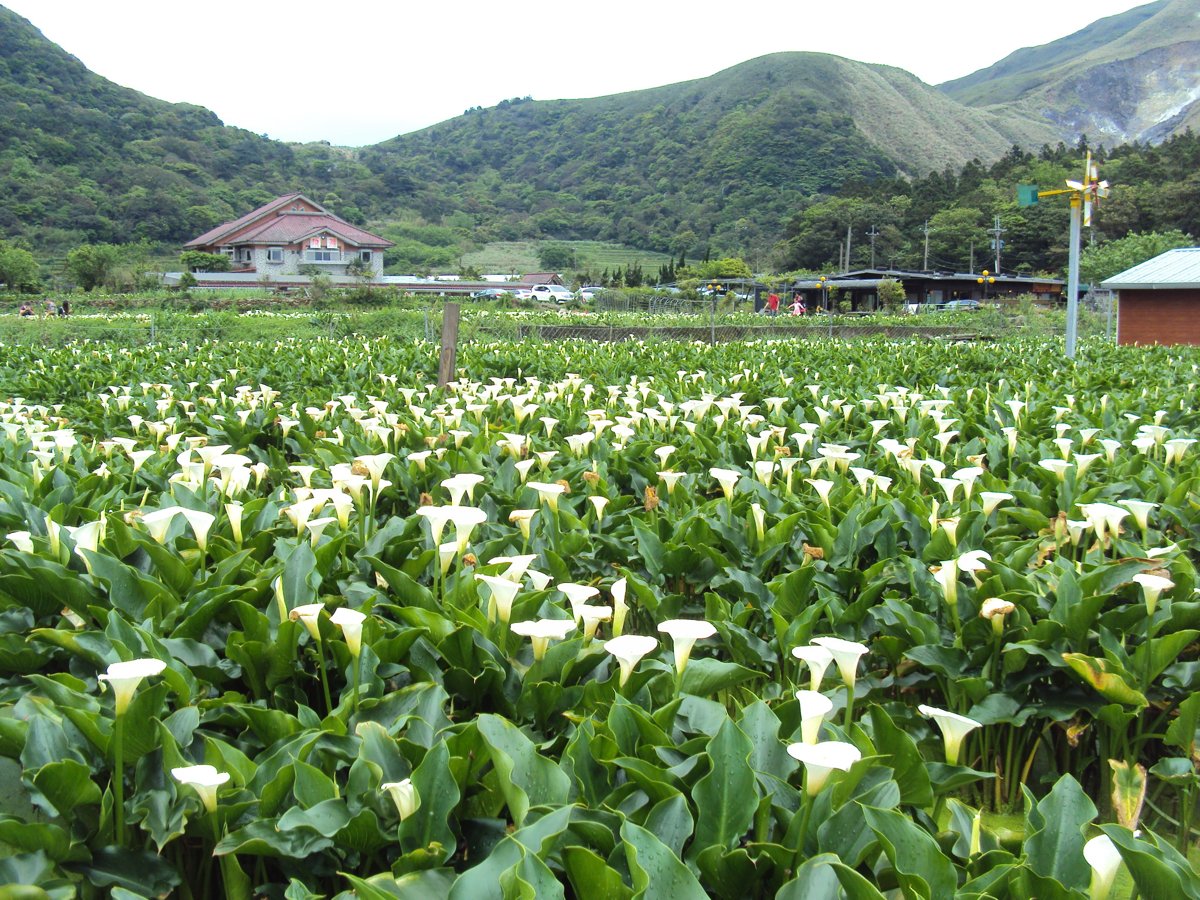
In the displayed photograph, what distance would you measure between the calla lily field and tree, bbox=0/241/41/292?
45.9m

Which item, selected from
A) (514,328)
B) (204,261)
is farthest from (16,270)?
(514,328)

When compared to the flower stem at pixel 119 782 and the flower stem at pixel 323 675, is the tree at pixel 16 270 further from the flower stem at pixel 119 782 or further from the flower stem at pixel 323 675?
the flower stem at pixel 119 782

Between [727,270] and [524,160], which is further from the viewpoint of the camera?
[524,160]

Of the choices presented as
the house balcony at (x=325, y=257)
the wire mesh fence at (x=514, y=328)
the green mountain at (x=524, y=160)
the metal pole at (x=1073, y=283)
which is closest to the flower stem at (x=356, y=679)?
the metal pole at (x=1073, y=283)

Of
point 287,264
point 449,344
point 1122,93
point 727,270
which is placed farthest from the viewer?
point 1122,93

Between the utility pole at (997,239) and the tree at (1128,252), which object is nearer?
the tree at (1128,252)

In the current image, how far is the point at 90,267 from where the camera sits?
4534cm

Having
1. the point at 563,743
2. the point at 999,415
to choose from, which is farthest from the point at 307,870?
the point at 999,415

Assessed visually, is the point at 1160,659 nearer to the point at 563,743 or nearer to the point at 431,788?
the point at 563,743

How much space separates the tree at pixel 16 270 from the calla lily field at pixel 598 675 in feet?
151

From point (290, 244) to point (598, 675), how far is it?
66.7 metres

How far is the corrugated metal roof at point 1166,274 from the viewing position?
2266 centimetres

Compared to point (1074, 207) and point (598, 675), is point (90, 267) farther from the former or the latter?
point (598, 675)

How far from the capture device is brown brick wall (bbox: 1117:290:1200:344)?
23047 millimetres
